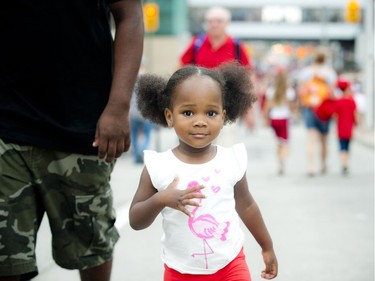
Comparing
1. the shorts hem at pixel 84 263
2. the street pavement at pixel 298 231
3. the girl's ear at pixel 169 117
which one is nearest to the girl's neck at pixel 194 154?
the girl's ear at pixel 169 117

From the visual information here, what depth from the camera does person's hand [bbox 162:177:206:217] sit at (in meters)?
2.75

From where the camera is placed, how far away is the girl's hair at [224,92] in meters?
3.19

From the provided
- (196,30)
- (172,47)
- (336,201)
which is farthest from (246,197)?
(196,30)

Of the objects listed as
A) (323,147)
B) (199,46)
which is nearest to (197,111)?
(199,46)

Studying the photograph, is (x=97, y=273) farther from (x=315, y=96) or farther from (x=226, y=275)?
(x=315, y=96)

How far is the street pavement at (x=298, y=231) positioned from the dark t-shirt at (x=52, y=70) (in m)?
2.21

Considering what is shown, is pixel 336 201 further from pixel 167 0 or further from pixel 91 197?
pixel 167 0

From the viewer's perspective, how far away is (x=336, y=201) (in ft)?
28.6

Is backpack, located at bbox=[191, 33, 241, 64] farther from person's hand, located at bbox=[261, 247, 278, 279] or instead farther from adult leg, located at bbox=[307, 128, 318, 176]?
person's hand, located at bbox=[261, 247, 278, 279]

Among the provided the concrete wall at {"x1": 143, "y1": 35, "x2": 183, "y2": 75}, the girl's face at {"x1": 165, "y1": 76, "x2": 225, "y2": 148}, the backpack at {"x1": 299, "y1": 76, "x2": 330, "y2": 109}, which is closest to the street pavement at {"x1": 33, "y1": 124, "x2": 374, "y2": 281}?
the backpack at {"x1": 299, "y1": 76, "x2": 330, "y2": 109}

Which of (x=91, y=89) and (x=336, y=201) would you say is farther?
(x=336, y=201)

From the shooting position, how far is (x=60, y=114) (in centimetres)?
322

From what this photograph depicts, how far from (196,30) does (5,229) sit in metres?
76.9

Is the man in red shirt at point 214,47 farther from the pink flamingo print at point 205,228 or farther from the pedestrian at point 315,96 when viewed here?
the pink flamingo print at point 205,228
